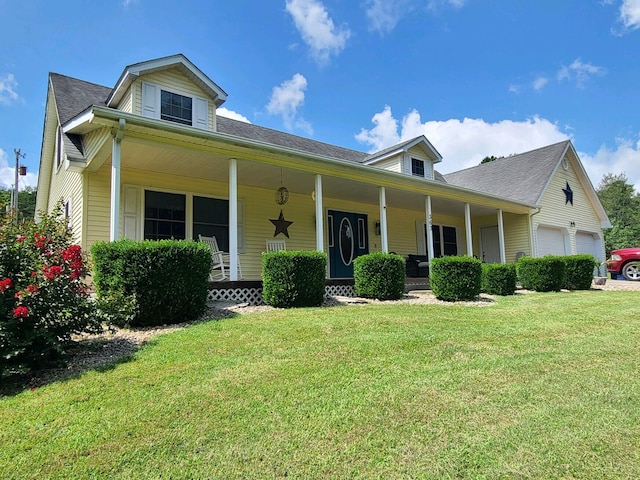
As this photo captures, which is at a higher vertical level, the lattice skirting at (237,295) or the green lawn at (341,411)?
the lattice skirting at (237,295)

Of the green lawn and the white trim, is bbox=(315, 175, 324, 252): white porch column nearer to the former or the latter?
the white trim

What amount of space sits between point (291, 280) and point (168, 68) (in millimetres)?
5943

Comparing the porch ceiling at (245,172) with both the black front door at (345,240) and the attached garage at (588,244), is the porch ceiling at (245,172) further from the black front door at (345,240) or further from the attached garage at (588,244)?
the attached garage at (588,244)

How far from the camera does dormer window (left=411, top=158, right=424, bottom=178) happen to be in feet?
43.8

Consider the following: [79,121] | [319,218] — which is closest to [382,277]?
[319,218]

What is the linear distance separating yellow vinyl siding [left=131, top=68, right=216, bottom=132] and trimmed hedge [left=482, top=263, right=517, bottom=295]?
294 inches

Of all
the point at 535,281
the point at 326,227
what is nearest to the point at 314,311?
the point at 326,227

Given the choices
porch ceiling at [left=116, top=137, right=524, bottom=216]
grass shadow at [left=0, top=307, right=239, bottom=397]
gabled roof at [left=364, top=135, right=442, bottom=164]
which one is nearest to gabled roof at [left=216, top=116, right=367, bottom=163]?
gabled roof at [left=364, top=135, right=442, bottom=164]

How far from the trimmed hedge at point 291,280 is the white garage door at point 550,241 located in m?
12.0

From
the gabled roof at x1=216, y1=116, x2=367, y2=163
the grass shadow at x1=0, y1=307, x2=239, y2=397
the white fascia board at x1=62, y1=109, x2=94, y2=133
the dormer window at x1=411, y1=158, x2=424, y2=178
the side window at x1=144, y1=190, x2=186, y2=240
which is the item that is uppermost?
the gabled roof at x1=216, y1=116, x2=367, y2=163

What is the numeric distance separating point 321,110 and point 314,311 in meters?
12.1

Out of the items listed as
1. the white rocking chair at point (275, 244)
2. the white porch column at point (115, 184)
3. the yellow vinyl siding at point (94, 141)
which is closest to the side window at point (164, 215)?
the yellow vinyl siding at point (94, 141)

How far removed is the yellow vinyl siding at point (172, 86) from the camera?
870 centimetres

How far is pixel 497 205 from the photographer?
1321 centimetres
